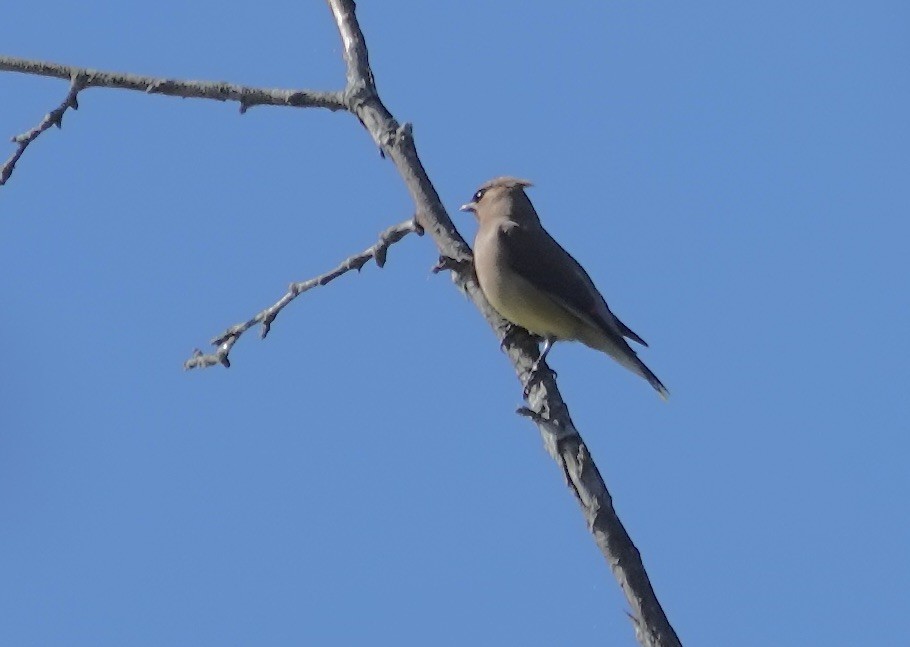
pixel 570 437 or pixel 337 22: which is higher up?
pixel 337 22

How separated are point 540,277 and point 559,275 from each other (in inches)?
8.6

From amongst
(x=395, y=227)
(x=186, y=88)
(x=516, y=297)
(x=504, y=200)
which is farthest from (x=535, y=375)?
(x=504, y=200)

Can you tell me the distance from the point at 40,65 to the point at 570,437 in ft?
8.01

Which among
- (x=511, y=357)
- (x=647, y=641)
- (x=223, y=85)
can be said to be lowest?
(x=647, y=641)

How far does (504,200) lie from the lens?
6961 mm

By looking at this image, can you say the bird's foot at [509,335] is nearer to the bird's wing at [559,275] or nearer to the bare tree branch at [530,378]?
the bare tree branch at [530,378]

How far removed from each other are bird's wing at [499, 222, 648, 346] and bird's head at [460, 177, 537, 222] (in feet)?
0.50

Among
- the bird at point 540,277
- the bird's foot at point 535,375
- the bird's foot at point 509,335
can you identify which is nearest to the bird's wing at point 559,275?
the bird at point 540,277

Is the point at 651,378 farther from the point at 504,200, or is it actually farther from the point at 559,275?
Result: the point at 504,200

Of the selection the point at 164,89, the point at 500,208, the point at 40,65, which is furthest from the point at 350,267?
the point at 500,208

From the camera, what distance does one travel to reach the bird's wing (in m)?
6.41

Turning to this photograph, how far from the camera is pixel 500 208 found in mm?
6930

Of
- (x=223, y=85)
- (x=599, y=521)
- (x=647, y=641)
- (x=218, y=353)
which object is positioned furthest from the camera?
(x=223, y=85)

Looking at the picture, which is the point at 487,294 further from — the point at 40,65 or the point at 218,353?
the point at 40,65
